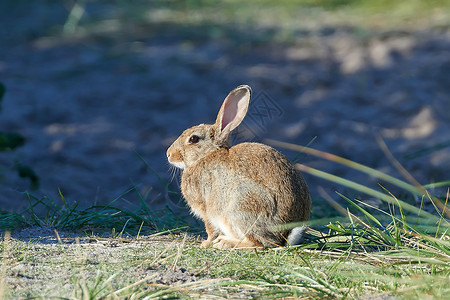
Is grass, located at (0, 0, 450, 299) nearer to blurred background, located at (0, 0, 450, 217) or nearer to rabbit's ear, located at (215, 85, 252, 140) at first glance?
rabbit's ear, located at (215, 85, 252, 140)

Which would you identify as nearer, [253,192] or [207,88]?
[253,192]

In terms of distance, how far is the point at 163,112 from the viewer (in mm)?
7801

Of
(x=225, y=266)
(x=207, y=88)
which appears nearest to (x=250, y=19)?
(x=207, y=88)

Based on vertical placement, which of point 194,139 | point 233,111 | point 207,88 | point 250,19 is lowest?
point 207,88

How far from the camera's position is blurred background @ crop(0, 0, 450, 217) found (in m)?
6.56

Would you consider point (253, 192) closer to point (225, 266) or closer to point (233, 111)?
point (225, 266)

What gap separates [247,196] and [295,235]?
1.06 feet

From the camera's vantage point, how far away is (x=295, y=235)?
3307 millimetres

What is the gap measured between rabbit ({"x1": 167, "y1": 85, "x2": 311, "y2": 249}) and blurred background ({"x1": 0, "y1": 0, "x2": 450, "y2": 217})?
129 centimetres

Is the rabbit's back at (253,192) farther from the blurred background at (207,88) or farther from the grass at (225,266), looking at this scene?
the blurred background at (207,88)

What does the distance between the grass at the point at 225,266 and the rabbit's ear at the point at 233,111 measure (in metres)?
0.67

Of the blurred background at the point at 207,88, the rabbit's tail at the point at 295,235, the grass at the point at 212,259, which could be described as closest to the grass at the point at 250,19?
the blurred background at the point at 207,88

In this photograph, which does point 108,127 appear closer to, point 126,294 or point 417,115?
point 417,115

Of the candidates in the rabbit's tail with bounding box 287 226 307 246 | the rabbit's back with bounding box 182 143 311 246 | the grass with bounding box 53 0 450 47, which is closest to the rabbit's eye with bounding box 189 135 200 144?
the rabbit's back with bounding box 182 143 311 246
